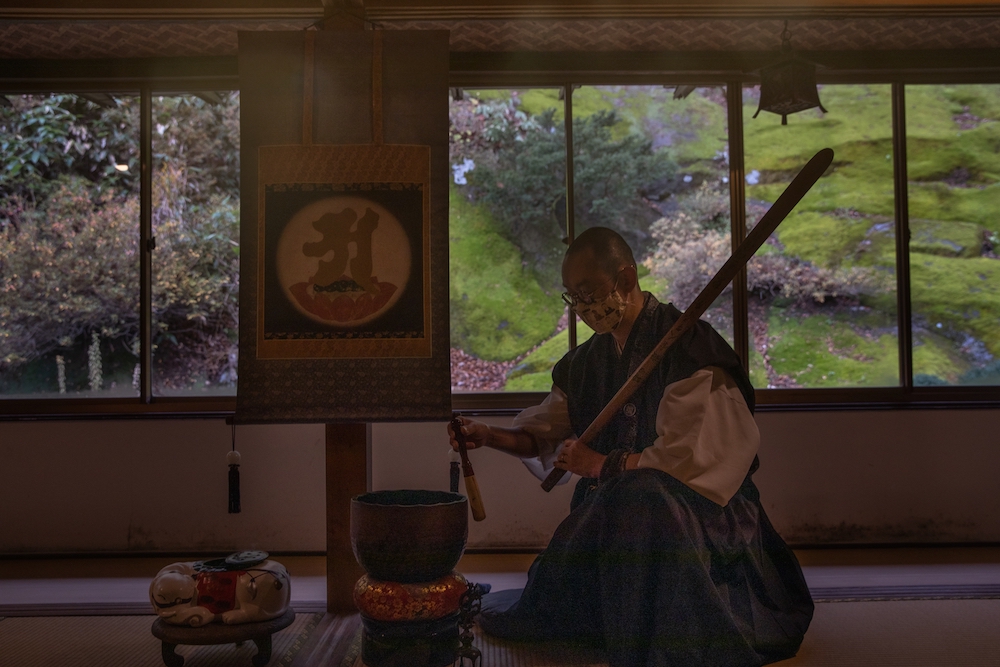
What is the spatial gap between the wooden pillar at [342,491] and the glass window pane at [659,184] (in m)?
1.58

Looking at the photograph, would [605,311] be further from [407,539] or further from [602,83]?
[602,83]

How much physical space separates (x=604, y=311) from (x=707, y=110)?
6.65ft

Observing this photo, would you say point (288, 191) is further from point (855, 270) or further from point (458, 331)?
point (855, 270)

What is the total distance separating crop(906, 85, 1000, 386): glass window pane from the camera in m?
4.12

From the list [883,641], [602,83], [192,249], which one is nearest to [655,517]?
[883,641]

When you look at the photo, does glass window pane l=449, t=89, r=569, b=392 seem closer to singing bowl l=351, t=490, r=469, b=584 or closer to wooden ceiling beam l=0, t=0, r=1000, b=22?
wooden ceiling beam l=0, t=0, r=1000, b=22

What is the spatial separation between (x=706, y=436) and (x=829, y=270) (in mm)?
2279

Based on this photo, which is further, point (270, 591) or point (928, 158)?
point (928, 158)

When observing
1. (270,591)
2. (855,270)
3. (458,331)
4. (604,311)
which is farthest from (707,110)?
(270,591)

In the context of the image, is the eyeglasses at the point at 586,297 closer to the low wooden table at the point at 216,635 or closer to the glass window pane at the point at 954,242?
the low wooden table at the point at 216,635

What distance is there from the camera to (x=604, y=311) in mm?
2594

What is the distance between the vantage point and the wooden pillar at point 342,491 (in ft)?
9.46

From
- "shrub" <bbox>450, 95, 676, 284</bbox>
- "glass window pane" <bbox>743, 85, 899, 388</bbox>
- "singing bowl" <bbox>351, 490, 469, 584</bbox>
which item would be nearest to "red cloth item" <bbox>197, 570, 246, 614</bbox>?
"singing bowl" <bbox>351, 490, 469, 584</bbox>

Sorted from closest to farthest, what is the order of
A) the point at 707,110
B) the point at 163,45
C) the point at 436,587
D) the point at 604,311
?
1. the point at 436,587
2. the point at 604,311
3. the point at 163,45
4. the point at 707,110
